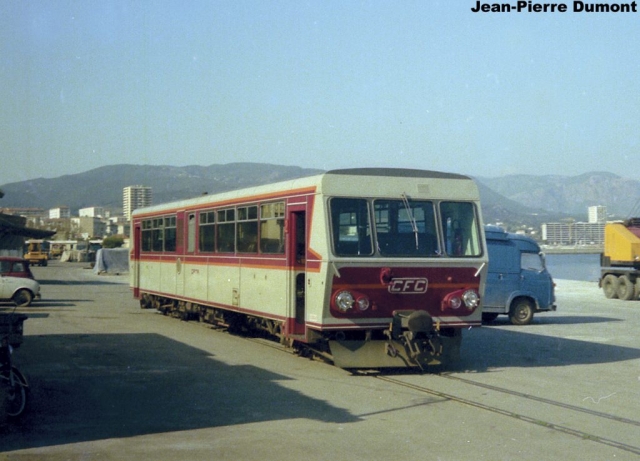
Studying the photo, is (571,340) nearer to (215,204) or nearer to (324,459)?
(215,204)

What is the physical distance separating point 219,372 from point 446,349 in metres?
3.52

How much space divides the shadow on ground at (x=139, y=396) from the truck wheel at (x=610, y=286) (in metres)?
23.7

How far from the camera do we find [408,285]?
13.1 m

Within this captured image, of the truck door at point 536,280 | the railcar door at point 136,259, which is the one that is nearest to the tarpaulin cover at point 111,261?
the railcar door at point 136,259

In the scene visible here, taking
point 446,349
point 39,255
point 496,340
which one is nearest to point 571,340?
point 496,340

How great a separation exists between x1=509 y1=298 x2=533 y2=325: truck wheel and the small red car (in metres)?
16.4

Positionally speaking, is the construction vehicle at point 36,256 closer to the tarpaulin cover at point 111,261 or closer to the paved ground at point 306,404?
the tarpaulin cover at point 111,261

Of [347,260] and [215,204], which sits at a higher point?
[215,204]

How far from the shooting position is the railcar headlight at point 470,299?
44.3ft

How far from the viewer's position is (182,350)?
15.9m

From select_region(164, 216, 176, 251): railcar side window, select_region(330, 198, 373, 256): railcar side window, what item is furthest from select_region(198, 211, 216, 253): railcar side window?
select_region(330, 198, 373, 256): railcar side window

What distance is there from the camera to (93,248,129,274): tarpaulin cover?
6247 cm

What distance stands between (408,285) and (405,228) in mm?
889

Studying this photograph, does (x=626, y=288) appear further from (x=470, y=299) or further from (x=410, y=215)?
(x=410, y=215)
